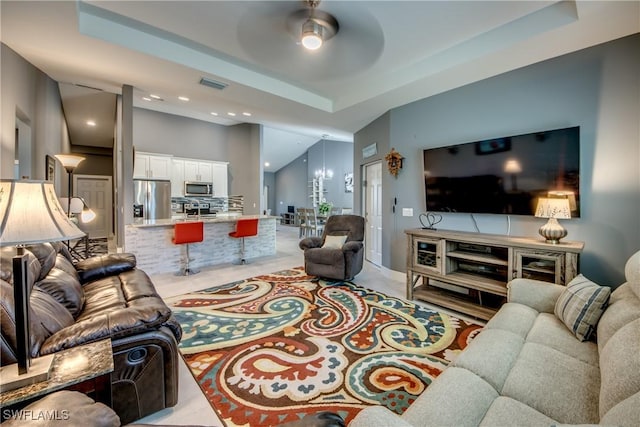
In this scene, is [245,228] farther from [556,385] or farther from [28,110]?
[556,385]

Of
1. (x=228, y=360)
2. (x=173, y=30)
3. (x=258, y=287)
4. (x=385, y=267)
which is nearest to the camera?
(x=228, y=360)

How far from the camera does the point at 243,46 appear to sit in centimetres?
310

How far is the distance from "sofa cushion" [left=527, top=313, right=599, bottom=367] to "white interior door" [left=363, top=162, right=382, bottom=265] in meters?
3.32

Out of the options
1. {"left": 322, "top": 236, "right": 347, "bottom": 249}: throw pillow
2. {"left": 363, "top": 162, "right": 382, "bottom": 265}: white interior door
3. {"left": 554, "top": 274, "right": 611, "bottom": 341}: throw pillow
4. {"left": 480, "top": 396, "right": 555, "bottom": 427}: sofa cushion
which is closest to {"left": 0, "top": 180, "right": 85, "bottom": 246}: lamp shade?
{"left": 480, "top": 396, "right": 555, "bottom": 427}: sofa cushion

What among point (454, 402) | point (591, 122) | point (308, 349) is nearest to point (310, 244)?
point (308, 349)

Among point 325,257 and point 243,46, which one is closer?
point 243,46

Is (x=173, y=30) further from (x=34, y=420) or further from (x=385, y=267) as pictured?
(x=385, y=267)

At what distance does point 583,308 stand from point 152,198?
7291mm

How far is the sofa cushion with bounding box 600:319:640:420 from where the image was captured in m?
0.97

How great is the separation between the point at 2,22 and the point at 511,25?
184 inches

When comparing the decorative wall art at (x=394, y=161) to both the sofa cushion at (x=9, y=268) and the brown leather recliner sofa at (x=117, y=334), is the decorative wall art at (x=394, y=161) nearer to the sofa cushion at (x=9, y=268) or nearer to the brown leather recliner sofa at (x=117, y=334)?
the brown leather recliner sofa at (x=117, y=334)

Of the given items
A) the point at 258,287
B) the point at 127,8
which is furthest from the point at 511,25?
the point at 258,287

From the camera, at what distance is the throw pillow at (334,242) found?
14.0 feet

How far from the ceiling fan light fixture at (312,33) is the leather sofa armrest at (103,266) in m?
2.92
